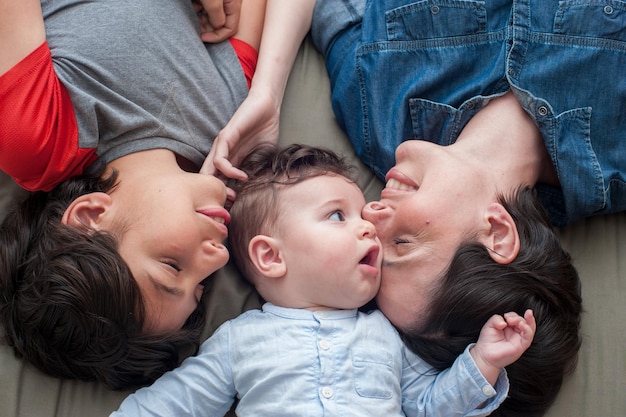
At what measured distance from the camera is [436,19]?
151cm

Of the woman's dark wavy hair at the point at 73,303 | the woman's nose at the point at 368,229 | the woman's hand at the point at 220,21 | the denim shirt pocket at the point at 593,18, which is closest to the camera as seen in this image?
the woman's dark wavy hair at the point at 73,303

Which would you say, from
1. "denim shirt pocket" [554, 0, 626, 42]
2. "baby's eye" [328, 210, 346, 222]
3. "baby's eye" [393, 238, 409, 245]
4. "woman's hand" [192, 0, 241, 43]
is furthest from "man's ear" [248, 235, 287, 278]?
"denim shirt pocket" [554, 0, 626, 42]

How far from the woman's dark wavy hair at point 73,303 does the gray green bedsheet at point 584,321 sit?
59mm

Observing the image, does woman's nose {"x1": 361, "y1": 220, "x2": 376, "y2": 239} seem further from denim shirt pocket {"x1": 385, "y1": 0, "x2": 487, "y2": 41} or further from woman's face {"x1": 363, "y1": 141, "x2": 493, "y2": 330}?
denim shirt pocket {"x1": 385, "y1": 0, "x2": 487, "y2": 41}

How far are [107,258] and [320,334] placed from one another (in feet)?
1.37

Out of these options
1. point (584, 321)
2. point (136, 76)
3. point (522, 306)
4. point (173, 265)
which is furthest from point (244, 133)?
point (584, 321)

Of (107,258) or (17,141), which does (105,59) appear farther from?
(107,258)

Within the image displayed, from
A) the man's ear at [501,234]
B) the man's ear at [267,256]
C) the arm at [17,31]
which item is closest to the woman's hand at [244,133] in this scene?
the man's ear at [267,256]

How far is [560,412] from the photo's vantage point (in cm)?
143

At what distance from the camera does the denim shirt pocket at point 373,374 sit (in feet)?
4.24

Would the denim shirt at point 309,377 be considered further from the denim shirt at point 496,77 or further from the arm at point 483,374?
the denim shirt at point 496,77

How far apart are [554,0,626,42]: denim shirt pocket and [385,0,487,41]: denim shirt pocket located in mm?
164

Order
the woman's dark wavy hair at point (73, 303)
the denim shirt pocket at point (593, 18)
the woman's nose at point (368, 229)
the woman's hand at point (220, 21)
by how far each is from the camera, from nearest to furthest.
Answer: the woman's dark wavy hair at point (73, 303) → the woman's nose at point (368, 229) → the denim shirt pocket at point (593, 18) → the woman's hand at point (220, 21)

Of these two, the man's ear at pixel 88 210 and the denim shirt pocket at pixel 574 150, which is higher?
the man's ear at pixel 88 210
